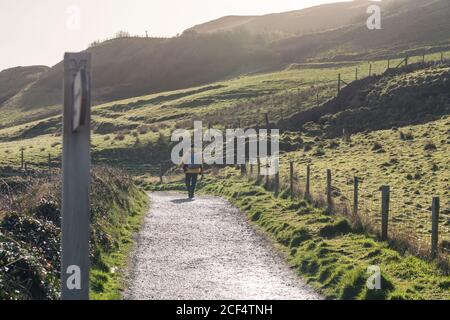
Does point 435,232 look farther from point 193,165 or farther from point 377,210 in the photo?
point 193,165

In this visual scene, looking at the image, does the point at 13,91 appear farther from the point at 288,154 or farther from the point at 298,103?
the point at 288,154

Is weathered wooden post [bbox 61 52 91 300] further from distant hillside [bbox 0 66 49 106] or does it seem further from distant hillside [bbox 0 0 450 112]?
distant hillside [bbox 0 66 49 106]

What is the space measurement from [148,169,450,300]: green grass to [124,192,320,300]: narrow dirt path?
15.7 inches

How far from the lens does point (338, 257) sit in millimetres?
13273

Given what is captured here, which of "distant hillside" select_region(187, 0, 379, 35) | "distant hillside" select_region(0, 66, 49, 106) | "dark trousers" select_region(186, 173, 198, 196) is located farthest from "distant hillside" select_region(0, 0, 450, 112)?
"dark trousers" select_region(186, 173, 198, 196)

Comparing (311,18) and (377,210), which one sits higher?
(311,18)

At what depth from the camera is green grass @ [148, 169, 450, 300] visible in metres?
10.9

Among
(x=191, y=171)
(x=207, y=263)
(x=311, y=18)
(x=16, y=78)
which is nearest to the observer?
(x=207, y=263)

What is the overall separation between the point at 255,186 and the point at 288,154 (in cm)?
1272

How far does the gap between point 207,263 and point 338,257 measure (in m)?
2.72

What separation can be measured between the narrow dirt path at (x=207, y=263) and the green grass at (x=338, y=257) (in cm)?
40

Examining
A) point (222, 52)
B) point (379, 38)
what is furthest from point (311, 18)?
point (379, 38)

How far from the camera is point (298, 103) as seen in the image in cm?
5803
